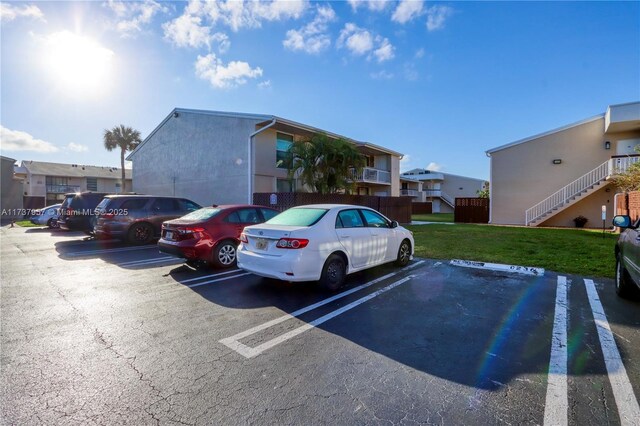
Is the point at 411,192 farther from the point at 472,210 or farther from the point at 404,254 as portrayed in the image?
the point at 404,254

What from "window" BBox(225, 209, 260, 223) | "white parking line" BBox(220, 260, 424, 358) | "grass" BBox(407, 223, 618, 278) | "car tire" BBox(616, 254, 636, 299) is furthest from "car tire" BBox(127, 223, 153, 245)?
"car tire" BBox(616, 254, 636, 299)

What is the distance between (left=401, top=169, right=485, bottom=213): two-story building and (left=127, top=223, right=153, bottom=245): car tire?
36.9 metres

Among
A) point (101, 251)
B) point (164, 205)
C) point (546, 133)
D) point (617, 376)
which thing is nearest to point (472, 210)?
point (546, 133)

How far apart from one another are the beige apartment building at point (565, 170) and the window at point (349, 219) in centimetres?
1743

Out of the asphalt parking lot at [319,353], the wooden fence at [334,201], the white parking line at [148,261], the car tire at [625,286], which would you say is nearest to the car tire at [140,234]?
the white parking line at [148,261]

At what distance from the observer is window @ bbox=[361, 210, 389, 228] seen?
6.44 metres

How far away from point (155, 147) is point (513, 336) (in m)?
24.5

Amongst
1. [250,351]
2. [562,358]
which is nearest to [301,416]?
[250,351]

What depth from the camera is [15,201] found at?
28.8 metres

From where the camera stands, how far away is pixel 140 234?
436 inches

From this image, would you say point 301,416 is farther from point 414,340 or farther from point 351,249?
point 351,249

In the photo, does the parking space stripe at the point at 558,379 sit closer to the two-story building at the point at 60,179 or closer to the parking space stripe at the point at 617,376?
the parking space stripe at the point at 617,376

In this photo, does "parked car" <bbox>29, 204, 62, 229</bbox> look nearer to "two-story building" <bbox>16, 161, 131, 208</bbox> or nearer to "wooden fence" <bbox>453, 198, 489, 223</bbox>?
"two-story building" <bbox>16, 161, 131, 208</bbox>

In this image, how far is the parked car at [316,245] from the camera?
5.00 metres
